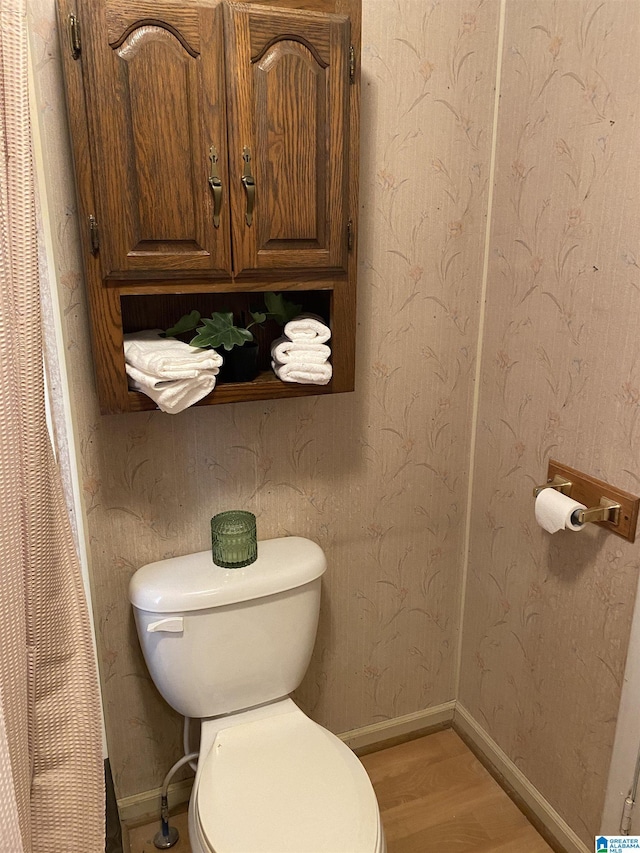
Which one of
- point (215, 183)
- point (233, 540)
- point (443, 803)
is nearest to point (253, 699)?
point (233, 540)

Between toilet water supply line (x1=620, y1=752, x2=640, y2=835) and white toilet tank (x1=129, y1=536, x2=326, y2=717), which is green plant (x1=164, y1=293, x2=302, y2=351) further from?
toilet water supply line (x1=620, y1=752, x2=640, y2=835)

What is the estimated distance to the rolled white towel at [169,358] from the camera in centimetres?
118

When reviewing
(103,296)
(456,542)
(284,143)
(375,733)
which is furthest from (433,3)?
(375,733)

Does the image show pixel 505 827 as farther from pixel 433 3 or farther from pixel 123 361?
pixel 433 3

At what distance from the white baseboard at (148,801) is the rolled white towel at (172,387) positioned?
3.43 feet

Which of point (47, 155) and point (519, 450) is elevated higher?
point (47, 155)

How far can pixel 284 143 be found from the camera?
1220 millimetres

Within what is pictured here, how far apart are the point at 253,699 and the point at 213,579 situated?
0.32m

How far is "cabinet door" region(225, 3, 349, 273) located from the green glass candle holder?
0.55 metres

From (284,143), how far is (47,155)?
1.44ft

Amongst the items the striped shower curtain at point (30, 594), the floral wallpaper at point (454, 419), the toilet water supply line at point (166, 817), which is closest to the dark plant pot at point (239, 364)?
the floral wallpaper at point (454, 419)

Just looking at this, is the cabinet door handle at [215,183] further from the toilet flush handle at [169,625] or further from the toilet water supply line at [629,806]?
the toilet water supply line at [629,806]

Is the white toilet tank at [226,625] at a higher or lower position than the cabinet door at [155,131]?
lower

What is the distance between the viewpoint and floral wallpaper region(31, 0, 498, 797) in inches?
55.9
